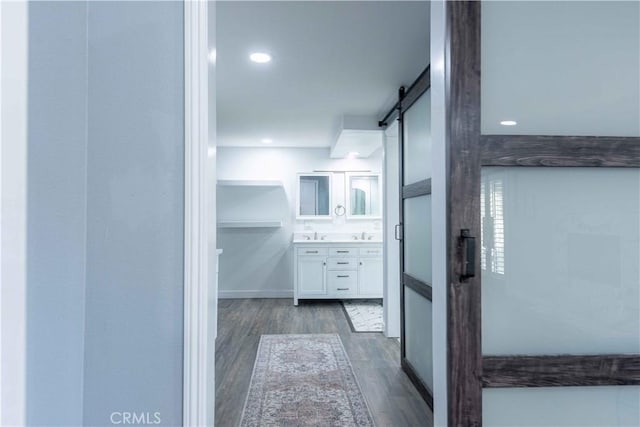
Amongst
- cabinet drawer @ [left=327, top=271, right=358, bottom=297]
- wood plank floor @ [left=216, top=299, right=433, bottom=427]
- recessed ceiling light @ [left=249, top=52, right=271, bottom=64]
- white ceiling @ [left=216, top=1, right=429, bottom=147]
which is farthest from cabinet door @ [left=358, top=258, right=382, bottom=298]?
recessed ceiling light @ [left=249, top=52, right=271, bottom=64]

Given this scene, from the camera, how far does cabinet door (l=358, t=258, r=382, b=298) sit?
5203 mm

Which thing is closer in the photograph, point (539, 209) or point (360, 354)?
point (539, 209)

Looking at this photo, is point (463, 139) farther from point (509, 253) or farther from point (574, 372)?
point (574, 372)

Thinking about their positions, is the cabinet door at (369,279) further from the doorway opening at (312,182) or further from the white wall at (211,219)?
the white wall at (211,219)

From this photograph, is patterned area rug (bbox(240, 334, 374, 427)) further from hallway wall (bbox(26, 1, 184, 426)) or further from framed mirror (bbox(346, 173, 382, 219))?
framed mirror (bbox(346, 173, 382, 219))

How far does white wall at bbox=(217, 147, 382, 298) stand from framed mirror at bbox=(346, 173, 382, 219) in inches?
4.4

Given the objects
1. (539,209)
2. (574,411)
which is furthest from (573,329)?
(539,209)

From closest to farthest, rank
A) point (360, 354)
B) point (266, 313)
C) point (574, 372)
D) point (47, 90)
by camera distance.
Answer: point (47, 90)
point (574, 372)
point (360, 354)
point (266, 313)

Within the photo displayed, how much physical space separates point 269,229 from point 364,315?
200cm

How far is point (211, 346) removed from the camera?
1.08m

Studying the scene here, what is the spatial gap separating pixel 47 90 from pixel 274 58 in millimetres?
1872

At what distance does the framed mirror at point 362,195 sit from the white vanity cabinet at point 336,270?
74cm

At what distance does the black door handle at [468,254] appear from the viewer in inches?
39.4

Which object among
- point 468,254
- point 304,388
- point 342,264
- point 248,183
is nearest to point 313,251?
point 342,264
